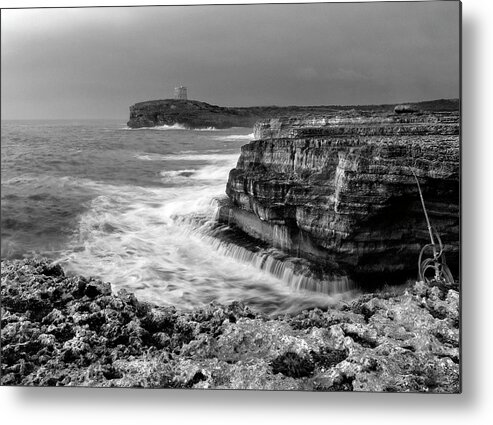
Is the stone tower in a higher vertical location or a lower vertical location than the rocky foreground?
higher

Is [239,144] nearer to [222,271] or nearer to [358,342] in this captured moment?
[222,271]

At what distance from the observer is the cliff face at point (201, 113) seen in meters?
2.96

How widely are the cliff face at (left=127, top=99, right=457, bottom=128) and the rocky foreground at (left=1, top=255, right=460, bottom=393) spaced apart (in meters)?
0.95

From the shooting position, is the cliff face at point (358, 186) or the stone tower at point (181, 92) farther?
the stone tower at point (181, 92)

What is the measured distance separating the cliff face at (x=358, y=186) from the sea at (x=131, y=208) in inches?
7.1

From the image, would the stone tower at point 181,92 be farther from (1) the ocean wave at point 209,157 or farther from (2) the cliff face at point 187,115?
(1) the ocean wave at point 209,157

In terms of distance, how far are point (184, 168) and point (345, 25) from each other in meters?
1.13

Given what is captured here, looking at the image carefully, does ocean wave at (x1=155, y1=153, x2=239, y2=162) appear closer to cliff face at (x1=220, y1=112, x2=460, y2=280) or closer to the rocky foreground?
cliff face at (x1=220, y1=112, x2=460, y2=280)

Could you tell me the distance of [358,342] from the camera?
2.83 meters

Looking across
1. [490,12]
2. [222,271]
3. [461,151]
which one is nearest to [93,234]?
[222,271]

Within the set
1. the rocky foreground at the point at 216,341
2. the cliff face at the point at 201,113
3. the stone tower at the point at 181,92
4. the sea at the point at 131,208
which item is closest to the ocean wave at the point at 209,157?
the sea at the point at 131,208

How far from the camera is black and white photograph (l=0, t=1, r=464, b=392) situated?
9.19ft

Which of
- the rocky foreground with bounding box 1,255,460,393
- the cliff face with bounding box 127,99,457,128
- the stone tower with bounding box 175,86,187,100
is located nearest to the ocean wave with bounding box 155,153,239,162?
the cliff face with bounding box 127,99,457,128

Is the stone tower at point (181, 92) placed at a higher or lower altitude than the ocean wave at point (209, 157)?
higher
